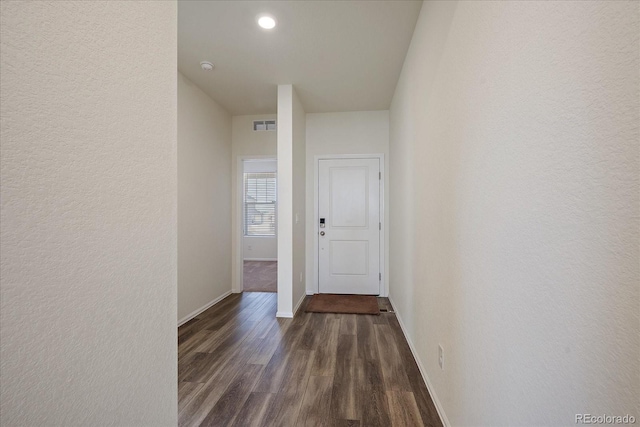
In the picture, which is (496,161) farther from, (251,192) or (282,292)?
(251,192)

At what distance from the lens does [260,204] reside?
8094mm

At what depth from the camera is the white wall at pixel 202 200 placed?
3168 mm

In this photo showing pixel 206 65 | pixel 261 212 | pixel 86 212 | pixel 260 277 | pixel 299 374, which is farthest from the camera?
pixel 261 212

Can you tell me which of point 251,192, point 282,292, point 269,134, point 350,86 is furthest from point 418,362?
point 251,192

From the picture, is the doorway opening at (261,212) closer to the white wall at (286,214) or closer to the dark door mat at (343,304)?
the dark door mat at (343,304)

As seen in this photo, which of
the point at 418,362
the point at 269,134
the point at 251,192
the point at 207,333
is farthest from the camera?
the point at 251,192

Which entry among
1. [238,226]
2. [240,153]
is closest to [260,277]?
[238,226]

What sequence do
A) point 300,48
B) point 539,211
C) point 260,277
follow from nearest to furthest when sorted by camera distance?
point 539,211, point 300,48, point 260,277

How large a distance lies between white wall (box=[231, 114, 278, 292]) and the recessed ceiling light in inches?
82.3

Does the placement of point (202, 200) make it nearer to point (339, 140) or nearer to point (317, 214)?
point (317, 214)

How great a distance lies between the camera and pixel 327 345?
2.60 m

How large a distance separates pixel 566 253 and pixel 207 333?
297cm

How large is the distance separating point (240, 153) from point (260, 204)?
373 centimetres

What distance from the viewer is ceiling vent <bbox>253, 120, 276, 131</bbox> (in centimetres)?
443
